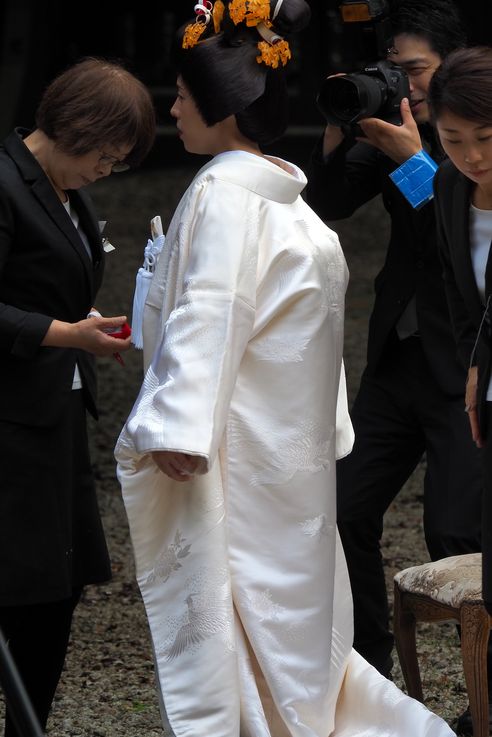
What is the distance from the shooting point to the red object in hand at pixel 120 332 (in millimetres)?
2660

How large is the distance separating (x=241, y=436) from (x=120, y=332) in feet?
1.15

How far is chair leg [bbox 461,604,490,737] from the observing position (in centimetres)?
290

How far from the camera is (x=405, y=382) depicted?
3240 mm

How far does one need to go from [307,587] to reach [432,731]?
1.37ft

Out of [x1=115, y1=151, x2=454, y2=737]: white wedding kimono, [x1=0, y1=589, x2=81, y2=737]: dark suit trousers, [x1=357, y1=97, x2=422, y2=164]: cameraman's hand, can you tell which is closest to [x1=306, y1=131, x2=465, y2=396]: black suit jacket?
[x1=357, y1=97, x2=422, y2=164]: cameraman's hand

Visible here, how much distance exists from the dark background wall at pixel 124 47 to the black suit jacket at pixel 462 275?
9608 mm

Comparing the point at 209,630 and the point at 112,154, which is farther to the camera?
the point at 112,154

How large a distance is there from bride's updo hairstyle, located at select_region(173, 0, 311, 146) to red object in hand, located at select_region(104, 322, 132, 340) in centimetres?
47

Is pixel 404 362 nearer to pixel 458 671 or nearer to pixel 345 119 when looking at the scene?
pixel 345 119

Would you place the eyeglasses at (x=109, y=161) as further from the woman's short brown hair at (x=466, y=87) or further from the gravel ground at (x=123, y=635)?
the woman's short brown hair at (x=466, y=87)

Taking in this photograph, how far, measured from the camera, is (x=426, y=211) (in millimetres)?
3154

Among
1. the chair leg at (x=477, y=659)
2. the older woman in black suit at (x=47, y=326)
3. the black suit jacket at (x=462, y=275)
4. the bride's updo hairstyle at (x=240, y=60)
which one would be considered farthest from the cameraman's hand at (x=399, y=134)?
the chair leg at (x=477, y=659)

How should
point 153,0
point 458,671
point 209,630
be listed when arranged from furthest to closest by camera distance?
1. point 153,0
2. point 458,671
3. point 209,630

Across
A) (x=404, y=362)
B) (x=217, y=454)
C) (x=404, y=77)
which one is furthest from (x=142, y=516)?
(x=404, y=77)
